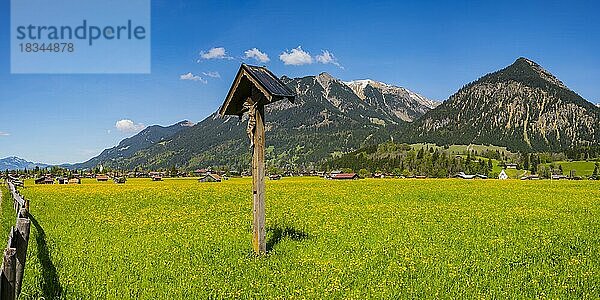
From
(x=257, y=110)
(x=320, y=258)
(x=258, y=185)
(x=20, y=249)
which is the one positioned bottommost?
(x=320, y=258)

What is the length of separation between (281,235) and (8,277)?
32.6 ft

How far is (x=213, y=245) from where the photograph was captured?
1322 centimetres

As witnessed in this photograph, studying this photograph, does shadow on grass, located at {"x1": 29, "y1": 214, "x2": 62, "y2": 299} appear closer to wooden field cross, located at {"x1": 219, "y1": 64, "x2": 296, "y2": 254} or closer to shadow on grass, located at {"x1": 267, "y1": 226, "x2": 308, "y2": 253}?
wooden field cross, located at {"x1": 219, "y1": 64, "x2": 296, "y2": 254}

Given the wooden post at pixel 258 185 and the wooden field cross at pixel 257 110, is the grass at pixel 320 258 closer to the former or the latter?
the wooden post at pixel 258 185

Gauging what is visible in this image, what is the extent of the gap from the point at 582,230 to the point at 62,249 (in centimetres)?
1691

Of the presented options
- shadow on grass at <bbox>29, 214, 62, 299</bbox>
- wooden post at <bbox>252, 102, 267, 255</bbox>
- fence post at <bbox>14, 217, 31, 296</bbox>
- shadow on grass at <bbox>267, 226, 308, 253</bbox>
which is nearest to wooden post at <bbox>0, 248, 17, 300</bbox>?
fence post at <bbox>14, 217, 31, 296</bbox>

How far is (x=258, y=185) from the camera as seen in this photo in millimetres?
12445

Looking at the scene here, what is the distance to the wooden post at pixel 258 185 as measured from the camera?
12.2 metres

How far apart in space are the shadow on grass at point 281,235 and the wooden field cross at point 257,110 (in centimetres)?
104

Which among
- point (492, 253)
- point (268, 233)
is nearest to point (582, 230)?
point (492, 253)

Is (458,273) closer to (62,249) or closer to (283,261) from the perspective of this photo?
(283,261)

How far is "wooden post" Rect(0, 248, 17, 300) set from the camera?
541 centimetres

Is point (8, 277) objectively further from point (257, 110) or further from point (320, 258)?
point (257, 110)

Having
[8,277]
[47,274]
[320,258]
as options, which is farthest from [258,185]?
[8,277]
